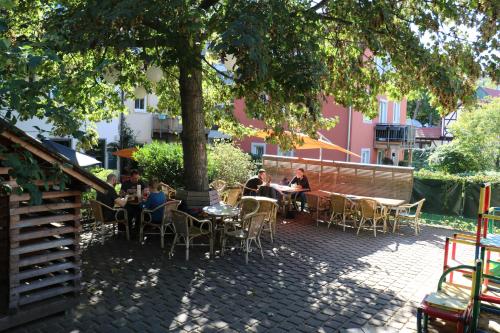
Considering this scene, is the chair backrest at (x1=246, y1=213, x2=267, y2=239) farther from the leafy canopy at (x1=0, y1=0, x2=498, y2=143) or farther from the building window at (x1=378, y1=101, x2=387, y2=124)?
the building window at (x1=378, y1=101, x2=387, y2=124)

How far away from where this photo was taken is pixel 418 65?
28.1ft

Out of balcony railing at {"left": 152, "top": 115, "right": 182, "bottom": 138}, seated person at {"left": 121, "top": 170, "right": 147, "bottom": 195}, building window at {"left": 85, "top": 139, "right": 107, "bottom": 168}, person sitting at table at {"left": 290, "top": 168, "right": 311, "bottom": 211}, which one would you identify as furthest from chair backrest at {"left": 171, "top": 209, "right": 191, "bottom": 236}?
balcony railing at {"left": 152, "top": 115, "right": 182, "bottom": 138}

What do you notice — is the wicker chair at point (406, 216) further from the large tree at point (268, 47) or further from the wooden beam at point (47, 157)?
the wooden beam at point (47, 157)

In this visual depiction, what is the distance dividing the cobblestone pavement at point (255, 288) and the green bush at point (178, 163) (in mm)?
3962

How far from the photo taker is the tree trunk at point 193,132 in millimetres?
9805

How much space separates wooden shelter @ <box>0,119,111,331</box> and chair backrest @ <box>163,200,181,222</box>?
8.55ft

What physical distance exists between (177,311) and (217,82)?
8.47m

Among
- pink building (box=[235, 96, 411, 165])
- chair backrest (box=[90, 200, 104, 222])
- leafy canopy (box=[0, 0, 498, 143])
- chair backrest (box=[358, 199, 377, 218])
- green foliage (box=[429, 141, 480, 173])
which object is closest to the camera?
leafy canopy (box=[0, 0, 498, 143])

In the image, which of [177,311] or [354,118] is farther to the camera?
[354,118]

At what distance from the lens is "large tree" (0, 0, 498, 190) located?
272 inches

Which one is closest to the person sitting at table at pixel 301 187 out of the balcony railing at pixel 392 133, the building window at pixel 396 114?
the balcony railing at pixel 392 133

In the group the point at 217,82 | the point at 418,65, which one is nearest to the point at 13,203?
the point at 418,65

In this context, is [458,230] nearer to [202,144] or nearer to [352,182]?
[352,182]

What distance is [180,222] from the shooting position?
8391 mm
